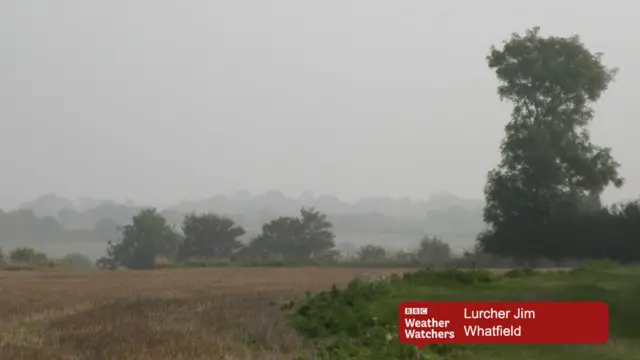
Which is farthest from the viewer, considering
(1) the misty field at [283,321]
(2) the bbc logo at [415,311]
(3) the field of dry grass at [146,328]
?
(2) the bbc logo at [415,311]

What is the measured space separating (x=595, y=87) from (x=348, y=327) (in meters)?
35.1

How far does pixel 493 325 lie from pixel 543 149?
32745 mm

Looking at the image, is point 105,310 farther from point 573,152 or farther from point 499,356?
point 573,152

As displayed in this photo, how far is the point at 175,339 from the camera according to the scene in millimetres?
12055

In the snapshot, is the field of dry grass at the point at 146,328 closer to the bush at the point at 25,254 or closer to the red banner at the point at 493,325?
the red banner at the point at 493,325

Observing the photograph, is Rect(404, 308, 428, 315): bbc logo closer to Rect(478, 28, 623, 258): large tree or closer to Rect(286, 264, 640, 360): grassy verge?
Rect(286, 264, 640, 360): grassy verge

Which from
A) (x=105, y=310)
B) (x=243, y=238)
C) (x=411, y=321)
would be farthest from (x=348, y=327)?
(x=243, y=238)

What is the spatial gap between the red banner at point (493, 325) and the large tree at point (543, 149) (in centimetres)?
3040

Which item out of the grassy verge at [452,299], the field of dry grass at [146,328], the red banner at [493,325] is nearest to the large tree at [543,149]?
the grassy verge at [452,299]

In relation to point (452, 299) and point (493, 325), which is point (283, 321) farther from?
point (452, 299)

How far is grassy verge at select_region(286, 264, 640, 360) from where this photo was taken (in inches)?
500

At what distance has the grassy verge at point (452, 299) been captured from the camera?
1270 cm

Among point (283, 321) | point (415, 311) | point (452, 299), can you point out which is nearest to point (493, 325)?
point (415, 311)

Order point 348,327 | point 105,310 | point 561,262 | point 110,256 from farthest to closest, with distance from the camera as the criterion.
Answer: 1. point 110,256
2. point 561,262
3. point 105,310
4. point 348,327
